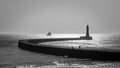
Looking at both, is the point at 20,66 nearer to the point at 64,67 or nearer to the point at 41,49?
the point at 64,67

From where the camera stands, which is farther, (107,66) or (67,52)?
(67,52)

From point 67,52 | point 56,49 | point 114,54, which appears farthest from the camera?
point 56,49

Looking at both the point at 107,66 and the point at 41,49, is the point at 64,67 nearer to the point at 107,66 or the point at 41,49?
the point at 107,66

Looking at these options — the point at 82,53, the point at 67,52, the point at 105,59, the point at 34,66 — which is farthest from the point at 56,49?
the point at 34,66

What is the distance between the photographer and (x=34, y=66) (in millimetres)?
39469

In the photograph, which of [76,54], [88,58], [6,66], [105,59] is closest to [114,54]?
[105,59]

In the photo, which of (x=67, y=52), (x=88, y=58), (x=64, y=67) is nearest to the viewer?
(x=64, y=67)

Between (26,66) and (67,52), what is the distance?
19.9 meters

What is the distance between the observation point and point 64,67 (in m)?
38.8

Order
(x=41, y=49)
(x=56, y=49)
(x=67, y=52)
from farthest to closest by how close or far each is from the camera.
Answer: (x=41, y=49)
(x=56, y=49)
(x=67, y=52)

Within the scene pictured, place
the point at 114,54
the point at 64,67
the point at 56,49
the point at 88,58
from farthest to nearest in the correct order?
1. the point at 56,49
2. the point at 88,58
3. the point at 114,54
4. the point at 64,67

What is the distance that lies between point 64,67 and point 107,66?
948 centimetres

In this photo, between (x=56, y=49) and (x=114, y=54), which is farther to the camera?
(x=56, y=49)

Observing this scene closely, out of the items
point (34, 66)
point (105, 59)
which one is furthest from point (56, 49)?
point (34, 66)
